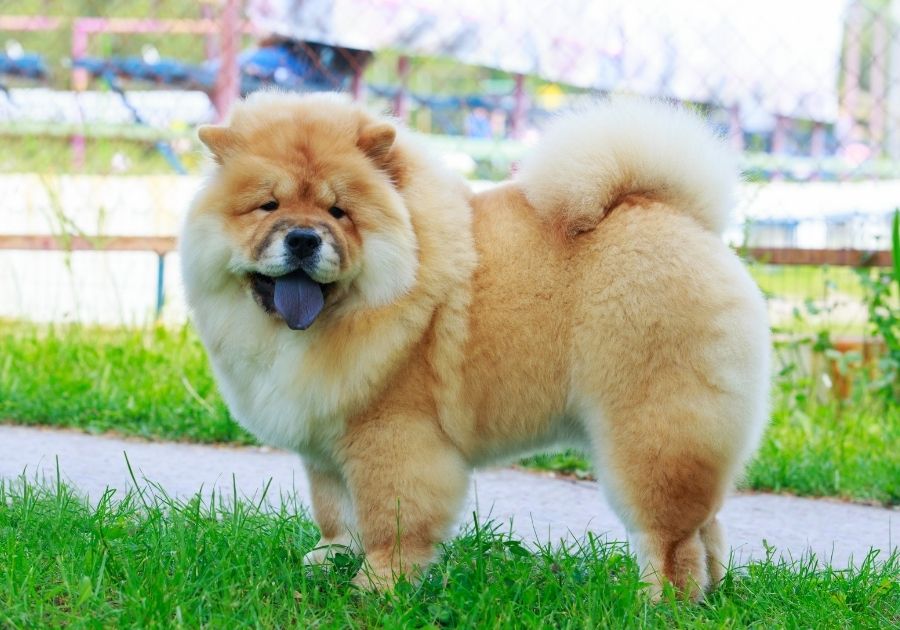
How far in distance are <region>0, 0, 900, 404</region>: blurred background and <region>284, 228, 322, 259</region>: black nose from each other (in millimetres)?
2805

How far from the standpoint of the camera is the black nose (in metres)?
2.37

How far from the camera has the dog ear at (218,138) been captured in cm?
256

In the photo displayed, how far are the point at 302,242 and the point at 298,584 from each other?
32.3 inches

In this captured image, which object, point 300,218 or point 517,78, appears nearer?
point 300,218

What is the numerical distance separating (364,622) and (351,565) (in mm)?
375

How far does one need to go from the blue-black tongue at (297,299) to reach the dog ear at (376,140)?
0.38 metres

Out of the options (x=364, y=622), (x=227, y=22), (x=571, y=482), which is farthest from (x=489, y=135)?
(x=364, y=622)

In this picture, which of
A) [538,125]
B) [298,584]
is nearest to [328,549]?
[298,584]

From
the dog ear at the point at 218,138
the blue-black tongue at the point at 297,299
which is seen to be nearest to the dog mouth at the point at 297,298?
the blue-black tongue at the point at 297,299

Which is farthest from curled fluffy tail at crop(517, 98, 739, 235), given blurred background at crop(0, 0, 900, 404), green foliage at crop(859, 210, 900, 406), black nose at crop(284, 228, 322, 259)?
green foliage at crop(859, 210, 900, 406)

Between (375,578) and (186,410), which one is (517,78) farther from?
(375,578)

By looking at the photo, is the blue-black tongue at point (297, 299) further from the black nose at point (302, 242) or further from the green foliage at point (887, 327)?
the green foliage at point (887, 327)

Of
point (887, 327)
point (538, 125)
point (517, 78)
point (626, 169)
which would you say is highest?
point (517, 78)

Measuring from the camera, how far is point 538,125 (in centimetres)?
572
